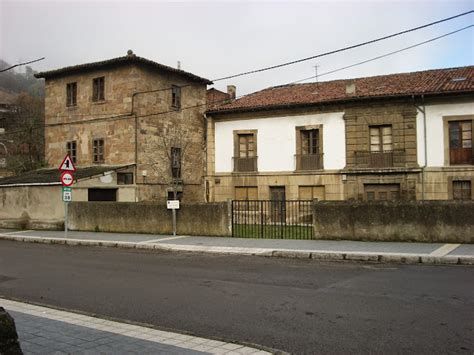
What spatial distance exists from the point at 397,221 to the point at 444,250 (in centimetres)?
231

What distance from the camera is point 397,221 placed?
14930 millimetres

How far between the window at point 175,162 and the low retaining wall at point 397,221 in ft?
51.4

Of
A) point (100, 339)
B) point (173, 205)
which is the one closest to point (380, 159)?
point (173, 205)

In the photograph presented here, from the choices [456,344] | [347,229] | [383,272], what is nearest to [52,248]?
[347,229]

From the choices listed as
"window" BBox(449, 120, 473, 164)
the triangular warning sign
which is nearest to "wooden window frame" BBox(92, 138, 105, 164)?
the triangular warning sign

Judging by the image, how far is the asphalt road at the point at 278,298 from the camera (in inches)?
215

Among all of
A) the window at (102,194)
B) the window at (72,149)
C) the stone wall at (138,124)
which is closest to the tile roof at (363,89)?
the stone wall at (138,124)

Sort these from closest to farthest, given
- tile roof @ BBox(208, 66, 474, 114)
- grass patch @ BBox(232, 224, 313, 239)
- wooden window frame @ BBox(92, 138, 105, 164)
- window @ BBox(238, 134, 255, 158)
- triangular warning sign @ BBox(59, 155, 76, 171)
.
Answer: grass patch @ BBox(232, 224, 313, 239)
triangular warning sign @ BBox(59, 155, 76, 171)
tile roof @ BBox(208, 66, 474, 114)
wooden window frame @ BBox(92, 138, 105, 164)
window @ BBox(238, 134, 255, 158)

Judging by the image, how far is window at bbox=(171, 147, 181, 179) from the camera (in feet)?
98.3

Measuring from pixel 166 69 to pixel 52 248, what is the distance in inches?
601

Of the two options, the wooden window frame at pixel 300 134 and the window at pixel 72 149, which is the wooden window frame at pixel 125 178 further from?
the wooden window frame at pixel 300 134

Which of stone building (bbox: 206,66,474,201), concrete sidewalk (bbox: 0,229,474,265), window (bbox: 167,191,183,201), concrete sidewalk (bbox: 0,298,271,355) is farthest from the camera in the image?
window (bbox: 167,191,183,201)

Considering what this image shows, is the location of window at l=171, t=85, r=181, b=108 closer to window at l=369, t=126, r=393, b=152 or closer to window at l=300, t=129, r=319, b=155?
window at l=300, t=129, r=319, b=155

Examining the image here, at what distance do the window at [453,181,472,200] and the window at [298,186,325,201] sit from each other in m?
6.96
